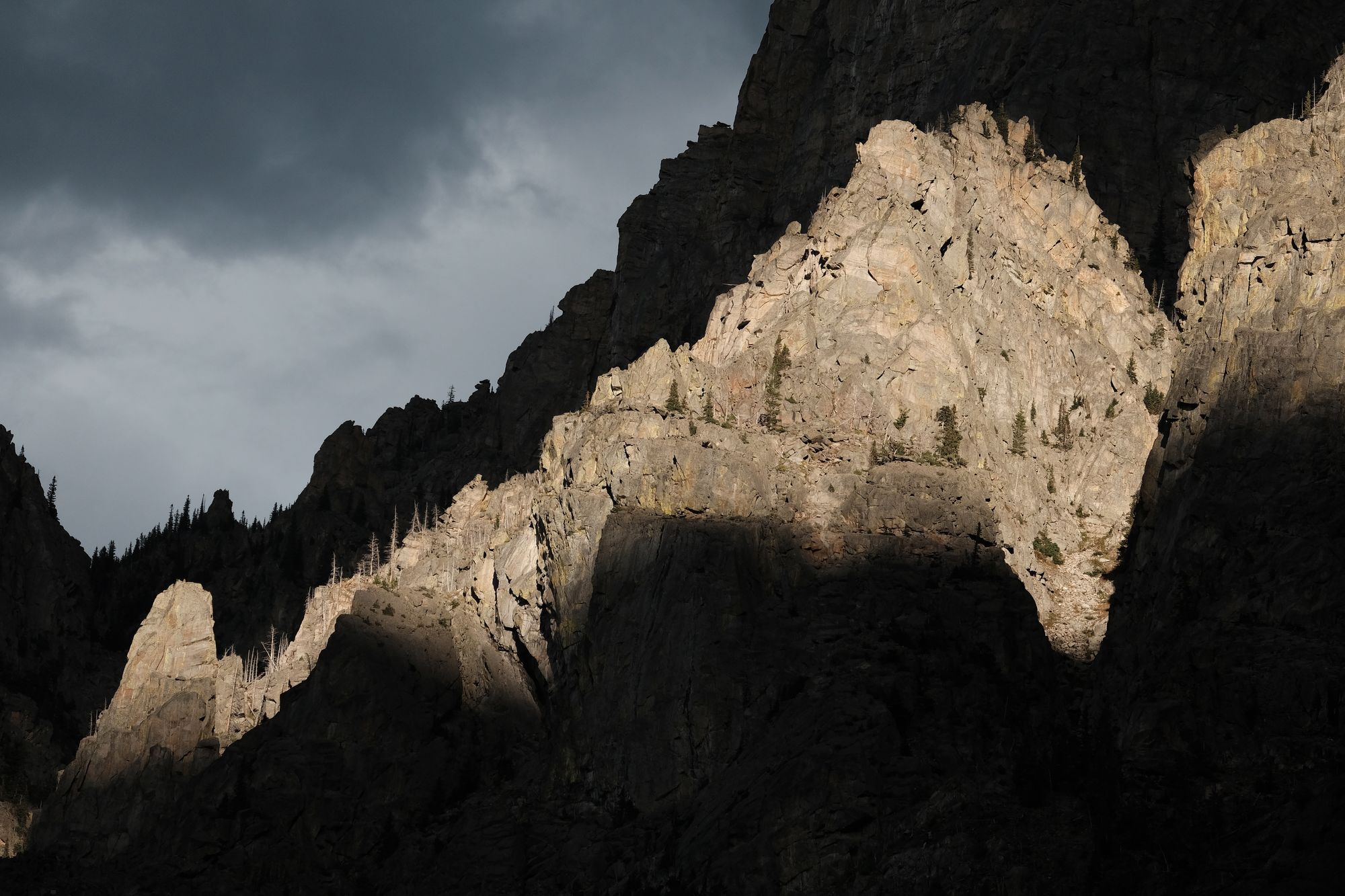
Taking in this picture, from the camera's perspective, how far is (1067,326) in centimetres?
11444

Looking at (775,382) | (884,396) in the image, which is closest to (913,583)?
(884,396)

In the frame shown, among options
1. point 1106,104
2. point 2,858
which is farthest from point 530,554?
point 1106,104

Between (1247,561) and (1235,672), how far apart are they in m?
7.61

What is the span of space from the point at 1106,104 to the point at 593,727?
2542 inches

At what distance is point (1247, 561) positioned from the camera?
81938mm

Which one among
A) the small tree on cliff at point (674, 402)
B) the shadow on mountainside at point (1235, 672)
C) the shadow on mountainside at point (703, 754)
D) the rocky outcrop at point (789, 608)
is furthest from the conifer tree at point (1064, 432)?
the small tree on cliff at point (674, 402)

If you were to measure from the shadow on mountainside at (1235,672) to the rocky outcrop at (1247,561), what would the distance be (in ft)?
0.28

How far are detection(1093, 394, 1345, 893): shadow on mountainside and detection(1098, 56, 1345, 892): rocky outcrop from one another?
8 centimetres

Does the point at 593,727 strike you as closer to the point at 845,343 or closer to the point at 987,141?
the point at 845,343

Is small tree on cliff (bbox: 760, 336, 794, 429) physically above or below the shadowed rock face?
below

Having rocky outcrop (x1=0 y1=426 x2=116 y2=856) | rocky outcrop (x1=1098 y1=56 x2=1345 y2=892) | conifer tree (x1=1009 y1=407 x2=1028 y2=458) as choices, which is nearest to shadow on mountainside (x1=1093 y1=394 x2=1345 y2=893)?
rocky outcrop (x1=1098 y1=56 x2=1345 y2=892)

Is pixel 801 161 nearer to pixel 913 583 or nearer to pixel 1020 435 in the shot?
pixel 1020 435

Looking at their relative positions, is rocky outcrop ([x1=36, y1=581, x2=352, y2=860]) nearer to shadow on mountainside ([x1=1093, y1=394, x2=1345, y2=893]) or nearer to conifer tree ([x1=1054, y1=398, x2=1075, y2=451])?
conifer tree ([x1=1054, y1=398, x2=1075, y2=451])

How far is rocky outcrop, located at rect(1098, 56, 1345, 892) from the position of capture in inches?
2719
